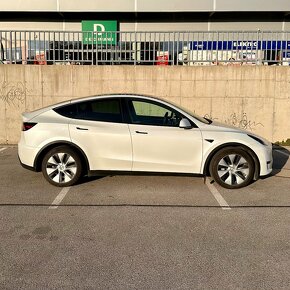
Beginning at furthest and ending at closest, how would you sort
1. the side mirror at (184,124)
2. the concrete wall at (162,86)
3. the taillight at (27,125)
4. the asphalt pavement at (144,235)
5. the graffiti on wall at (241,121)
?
the graffiti on wall at (241,121)
the concrete wall at (162,86)
the taillight at (27,125)
the side mirror at (184,124)
the asphalt pavement at (144,235)

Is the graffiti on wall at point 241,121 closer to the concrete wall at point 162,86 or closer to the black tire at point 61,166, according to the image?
the concrete wall at point 162,86

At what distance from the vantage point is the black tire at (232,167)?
5.20 m

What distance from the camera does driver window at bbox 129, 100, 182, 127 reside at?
17.2ft

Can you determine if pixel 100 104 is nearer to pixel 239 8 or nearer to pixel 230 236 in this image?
pixel 230 236

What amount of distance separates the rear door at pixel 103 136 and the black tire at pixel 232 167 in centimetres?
136

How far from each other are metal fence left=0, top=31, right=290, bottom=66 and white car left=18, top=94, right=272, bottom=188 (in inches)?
175

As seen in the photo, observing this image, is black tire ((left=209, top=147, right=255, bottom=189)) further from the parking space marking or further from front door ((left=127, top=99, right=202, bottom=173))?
front door ((left=127, top=99, right=202, bottom=173))

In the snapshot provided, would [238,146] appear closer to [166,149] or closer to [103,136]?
[166,149]

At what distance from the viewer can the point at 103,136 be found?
5.14m

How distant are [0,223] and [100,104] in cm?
234

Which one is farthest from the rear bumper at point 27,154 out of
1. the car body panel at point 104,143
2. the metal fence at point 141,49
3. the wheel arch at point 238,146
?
the metal fence at point 141,49

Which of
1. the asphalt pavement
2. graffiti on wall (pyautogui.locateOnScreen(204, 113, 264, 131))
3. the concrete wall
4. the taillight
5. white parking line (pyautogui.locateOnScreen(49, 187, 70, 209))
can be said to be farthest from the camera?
graffiti on wall (pyautogui.locateOnScreen(204, 113, 264, 131))

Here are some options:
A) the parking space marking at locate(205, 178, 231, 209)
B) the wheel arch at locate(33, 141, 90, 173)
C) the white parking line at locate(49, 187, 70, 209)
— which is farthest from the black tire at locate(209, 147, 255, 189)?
the white parking line at locate(49, 187, 70, 209)

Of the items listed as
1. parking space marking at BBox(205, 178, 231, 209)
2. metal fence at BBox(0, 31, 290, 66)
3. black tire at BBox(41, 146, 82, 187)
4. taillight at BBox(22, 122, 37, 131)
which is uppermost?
metal fence at BBox(0, 31, 290, 66)
